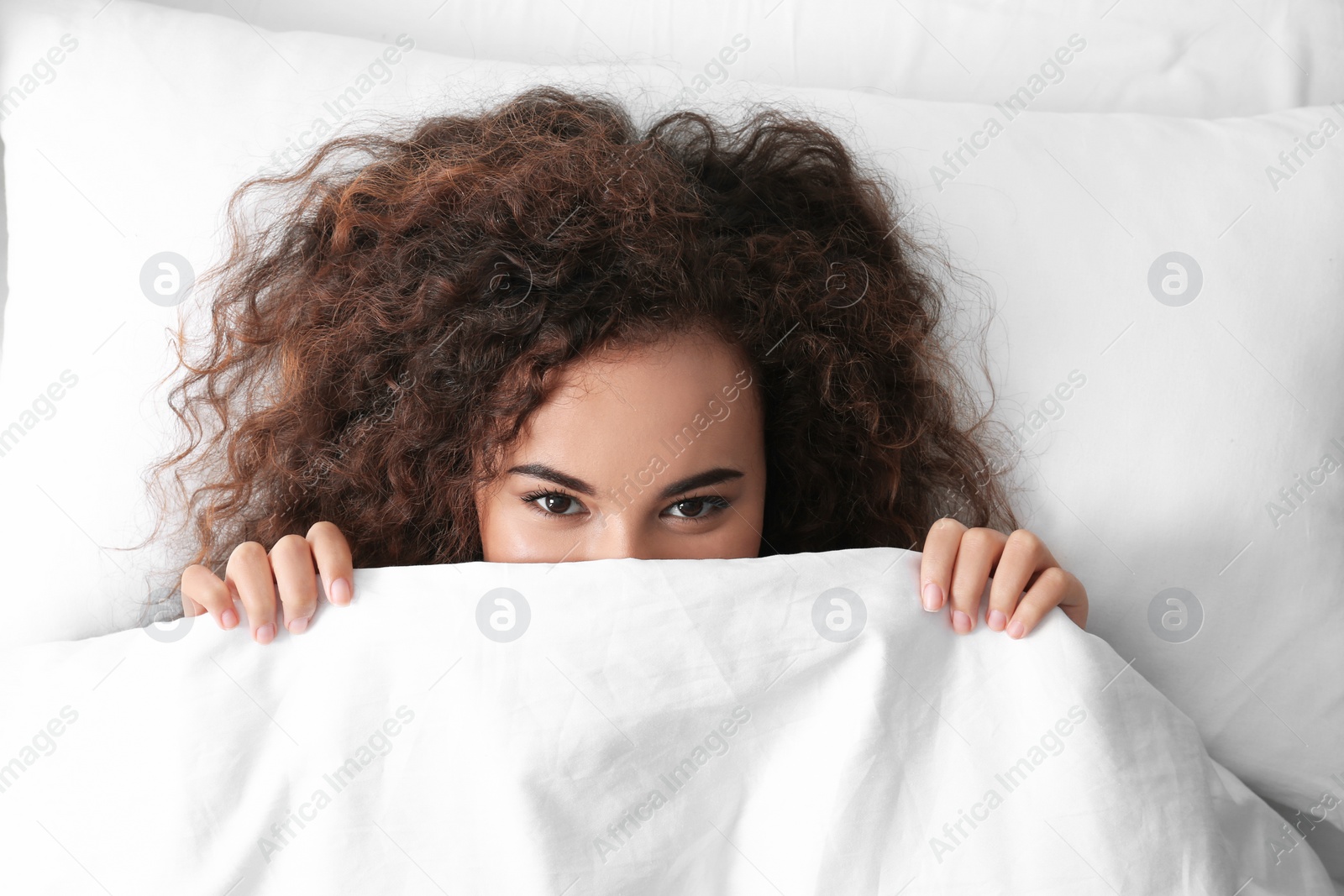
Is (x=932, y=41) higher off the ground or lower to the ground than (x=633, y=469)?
higher

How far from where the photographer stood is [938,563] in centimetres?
90

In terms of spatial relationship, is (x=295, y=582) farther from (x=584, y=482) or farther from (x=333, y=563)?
(x=584, y=482)

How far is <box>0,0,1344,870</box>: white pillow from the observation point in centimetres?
107

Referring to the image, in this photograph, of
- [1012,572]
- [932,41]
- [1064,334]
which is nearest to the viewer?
[1012,572]

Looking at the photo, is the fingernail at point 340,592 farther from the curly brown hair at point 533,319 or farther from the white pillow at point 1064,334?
the white pillow at point 1064,334

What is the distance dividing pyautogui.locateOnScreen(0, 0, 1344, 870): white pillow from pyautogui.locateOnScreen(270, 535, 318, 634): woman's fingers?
315 millimetres

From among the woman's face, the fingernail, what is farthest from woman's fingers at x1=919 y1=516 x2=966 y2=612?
the fingernail

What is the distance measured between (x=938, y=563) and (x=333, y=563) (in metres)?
0.53

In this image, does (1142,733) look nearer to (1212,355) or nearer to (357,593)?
(1212,355)

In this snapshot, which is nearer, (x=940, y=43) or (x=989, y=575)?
(x=989, y=575)

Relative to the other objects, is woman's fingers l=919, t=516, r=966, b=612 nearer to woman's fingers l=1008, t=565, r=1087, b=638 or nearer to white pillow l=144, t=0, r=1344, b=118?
woman's fingers l=1008, t=565, r=1087, b=638

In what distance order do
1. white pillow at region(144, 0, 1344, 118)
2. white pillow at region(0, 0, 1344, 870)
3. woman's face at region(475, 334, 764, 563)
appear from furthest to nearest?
white pillow at region(144, 0, 1344, 118)
white pillow at region(0, 0, 1344, 870)
woman's face at region(475, 334, 764, 563)

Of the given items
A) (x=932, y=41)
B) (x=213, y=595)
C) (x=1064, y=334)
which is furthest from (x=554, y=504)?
(x=932, y=41)

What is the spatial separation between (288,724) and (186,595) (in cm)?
18
